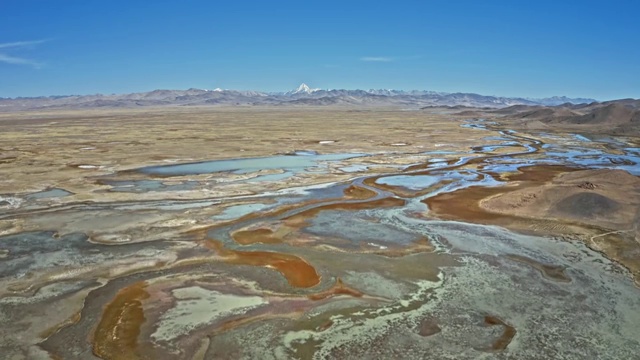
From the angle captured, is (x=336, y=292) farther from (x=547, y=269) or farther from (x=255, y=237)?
(x=547, y=269)

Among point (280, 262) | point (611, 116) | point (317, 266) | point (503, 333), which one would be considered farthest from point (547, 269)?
point (611, 116)

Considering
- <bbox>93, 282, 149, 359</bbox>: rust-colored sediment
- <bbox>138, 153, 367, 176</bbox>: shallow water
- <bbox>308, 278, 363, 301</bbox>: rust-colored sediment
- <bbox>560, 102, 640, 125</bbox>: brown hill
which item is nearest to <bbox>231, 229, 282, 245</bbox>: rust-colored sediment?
<bbox>308, 278, 363, 301</bbox>: rust-colored sediment

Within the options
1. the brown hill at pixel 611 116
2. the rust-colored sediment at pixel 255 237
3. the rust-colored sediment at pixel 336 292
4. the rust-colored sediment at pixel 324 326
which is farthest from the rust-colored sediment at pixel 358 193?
the brown hill at pixel 611 116

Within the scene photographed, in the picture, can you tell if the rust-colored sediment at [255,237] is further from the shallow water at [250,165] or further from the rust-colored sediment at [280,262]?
the shallow water at [250,165]

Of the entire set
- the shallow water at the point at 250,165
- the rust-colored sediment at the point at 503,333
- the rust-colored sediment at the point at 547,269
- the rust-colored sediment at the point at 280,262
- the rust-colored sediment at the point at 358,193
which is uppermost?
the shallow water at the point at 250,165

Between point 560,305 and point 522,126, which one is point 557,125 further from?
point 560,305

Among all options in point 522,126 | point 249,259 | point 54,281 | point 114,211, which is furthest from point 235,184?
point 522,126

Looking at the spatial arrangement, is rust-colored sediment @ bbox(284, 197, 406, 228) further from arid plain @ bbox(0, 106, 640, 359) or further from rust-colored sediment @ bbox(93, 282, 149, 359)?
rust-colored sediment @ bbox(93, 282, 149, 359)
